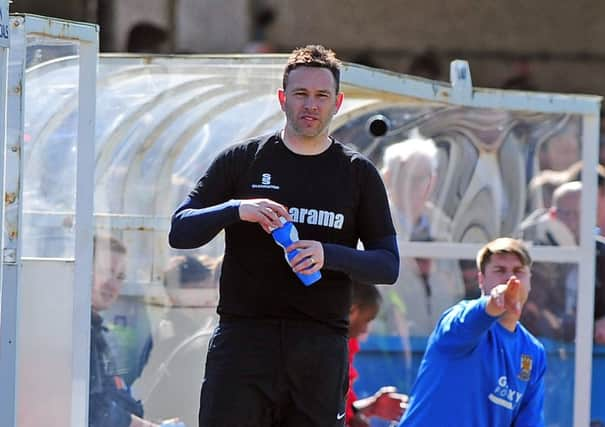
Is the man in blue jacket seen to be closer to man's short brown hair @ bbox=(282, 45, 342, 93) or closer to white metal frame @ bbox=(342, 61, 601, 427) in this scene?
man's short brown hair @ bbox=(282, 45, 342, 93)

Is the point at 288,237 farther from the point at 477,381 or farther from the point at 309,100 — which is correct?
the point at 477,381

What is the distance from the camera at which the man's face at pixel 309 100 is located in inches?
164

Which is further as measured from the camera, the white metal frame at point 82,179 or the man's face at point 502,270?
the man's face at point 502,270

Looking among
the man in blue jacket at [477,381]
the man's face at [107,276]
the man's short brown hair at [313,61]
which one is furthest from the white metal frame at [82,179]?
the man in blue jacket at [477,381]

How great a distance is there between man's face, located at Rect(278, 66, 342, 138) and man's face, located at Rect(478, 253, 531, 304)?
4.99 ft

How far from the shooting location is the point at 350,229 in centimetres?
423

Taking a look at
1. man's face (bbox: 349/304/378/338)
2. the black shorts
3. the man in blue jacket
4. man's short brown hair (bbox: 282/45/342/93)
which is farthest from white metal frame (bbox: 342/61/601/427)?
the black shorts

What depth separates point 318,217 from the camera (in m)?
4.15

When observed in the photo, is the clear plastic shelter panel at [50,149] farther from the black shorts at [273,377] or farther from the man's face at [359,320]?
the man's face at [359,320]

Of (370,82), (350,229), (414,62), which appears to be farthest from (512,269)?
(414,62)

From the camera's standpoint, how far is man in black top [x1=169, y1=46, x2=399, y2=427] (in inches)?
161

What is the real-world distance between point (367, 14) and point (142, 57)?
8.05 metres

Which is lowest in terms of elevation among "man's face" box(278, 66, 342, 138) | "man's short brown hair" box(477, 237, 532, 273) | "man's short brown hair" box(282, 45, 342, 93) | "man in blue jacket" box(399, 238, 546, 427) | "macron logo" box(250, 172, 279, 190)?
"man in blue jacket" box(399, 238, 546, 427)

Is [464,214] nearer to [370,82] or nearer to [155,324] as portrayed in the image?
[370,82]
